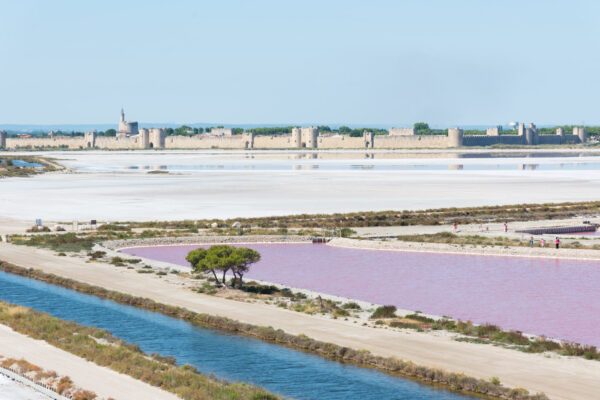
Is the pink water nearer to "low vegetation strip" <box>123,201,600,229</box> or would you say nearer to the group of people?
the group of people

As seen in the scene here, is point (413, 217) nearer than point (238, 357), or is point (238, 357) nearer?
point (238, 357)

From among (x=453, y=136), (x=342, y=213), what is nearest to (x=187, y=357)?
(x=342, y=213)

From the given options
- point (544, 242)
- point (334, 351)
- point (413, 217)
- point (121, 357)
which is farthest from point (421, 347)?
point (413, 217)

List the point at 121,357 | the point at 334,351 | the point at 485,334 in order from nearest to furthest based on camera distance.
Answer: the point at 121,357 < the point at 334,351 < the point at 485,334

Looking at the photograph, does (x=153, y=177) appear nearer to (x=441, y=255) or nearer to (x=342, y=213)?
(x=342, y=213)

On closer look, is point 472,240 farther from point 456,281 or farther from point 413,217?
point 413,217

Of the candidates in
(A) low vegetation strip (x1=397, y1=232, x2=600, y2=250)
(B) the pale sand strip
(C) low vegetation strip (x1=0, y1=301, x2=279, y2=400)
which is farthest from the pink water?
(C) low vegetation strip (x1=0, y1=301, x2=279, y2=400)
